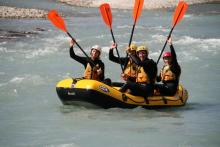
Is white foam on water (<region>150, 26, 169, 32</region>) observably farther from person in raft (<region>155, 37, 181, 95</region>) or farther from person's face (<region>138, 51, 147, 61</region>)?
person's face (<region>138, 51, 147, 61</region>)

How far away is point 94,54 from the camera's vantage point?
414 inches

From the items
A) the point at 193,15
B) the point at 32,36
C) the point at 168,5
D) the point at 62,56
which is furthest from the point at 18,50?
the point at 168,5

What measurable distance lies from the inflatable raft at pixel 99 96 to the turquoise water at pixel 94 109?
0.45 ft

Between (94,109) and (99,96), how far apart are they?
15.8 inches

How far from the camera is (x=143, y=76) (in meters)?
10.5

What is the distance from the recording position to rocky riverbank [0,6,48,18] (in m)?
33.1

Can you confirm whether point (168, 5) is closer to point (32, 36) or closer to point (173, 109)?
point (32, 36)

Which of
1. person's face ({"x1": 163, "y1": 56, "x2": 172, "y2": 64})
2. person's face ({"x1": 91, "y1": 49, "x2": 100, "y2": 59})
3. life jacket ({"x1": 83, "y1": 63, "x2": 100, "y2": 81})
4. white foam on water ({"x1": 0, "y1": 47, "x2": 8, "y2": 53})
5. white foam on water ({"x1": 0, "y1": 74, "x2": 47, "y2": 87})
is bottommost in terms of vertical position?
white foam on water ({"x1": 0, "y1": 47, "x2": 8, "y2": 53})

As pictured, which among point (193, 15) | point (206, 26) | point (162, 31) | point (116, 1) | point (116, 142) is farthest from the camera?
point (116, 1)

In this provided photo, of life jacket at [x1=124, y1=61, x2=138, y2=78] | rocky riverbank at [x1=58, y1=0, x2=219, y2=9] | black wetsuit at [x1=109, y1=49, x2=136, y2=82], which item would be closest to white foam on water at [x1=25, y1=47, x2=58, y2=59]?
black wetsuit at [x1=109, y1=49, x2=136, y2=82]

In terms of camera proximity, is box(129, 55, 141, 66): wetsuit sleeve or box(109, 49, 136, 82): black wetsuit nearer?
box(129, 55, 141, 66): wetsuit sleeve

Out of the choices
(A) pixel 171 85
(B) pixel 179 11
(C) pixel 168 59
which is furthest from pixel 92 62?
(B) pixel 179 11

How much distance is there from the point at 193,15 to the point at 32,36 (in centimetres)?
1496

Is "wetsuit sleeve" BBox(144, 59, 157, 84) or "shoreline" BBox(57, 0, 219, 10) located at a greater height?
"wetsuit sleeve" BBox(144, 59, 157, 84)
